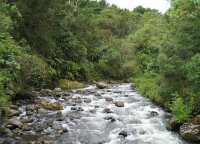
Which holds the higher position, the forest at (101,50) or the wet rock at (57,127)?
the forest at (101,50)

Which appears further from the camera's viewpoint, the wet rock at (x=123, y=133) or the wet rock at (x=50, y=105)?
the wet rock at (x=50, y=105)

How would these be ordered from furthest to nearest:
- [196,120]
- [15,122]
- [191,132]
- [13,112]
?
[13,112]
[15,122]
[196,120]
[191,132]

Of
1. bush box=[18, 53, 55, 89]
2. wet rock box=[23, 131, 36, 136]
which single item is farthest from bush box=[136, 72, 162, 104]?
wet rock box=[23, 131, 36, 136]

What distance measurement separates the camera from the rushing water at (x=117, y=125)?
1602cm

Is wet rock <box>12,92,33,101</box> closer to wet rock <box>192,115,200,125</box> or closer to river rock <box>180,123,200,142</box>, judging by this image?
river rock <box>180,123,200,142</box>

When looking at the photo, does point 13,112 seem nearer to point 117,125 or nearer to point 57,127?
point 57,127

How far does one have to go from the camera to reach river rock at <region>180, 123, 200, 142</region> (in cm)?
1571

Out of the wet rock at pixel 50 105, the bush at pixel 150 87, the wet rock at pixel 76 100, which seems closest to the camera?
the wet rock at pixel 50 105

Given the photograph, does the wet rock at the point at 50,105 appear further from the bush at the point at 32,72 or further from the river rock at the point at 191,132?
the river rock at the point at 191,132

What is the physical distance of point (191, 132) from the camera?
15.9 m

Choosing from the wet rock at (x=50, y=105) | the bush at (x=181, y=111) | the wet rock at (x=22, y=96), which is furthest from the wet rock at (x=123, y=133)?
Result: the wet rock at (x=22, y=96)

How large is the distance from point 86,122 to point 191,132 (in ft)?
20.6

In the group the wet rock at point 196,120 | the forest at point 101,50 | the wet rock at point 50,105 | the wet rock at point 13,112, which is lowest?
the wet rock at point 50,105

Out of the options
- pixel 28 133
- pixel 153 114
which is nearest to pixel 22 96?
pixel 28 133
